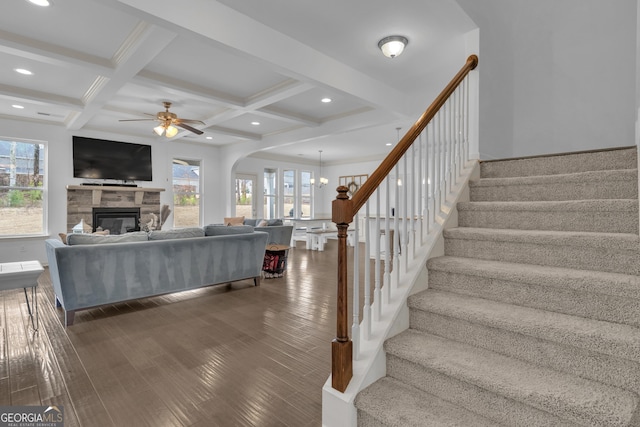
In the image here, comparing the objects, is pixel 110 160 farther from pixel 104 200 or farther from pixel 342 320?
pixel 342 320

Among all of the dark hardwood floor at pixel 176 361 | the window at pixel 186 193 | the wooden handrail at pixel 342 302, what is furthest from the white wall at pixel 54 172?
the wooden handrail at pixel 342 302

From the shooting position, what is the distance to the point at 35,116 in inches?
235

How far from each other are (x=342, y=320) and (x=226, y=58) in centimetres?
343

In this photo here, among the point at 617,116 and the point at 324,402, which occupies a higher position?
the point at 617,116

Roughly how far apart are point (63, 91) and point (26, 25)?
2078 millimetres

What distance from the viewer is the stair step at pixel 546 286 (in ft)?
4.63

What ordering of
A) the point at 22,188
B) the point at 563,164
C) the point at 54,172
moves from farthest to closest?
the point at 54,172 → the point at 22,188 → the point at 563,164

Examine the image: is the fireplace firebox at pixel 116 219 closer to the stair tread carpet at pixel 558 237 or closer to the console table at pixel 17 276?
the console table at pixel 17 276

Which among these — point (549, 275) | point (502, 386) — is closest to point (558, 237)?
point (549, 275)

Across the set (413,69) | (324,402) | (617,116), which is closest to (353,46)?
(413,69)

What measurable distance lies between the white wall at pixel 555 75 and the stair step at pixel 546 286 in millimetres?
1739

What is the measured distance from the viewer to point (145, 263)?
3.49m

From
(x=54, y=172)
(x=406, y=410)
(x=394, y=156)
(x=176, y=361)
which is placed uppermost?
(x=54, y=172)

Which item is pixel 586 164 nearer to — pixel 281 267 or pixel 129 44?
pixel 281 267
